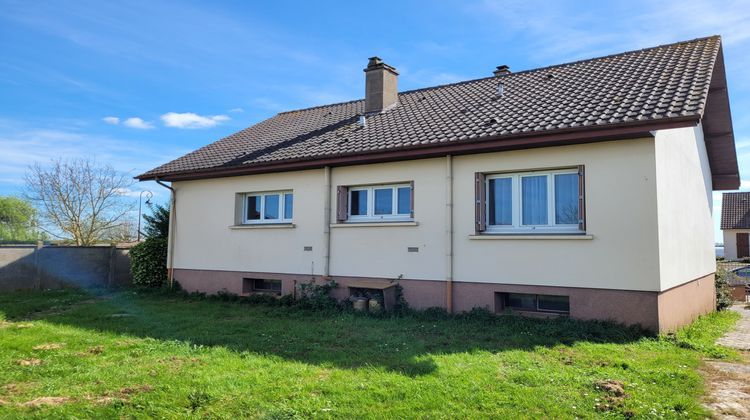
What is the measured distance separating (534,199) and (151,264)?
1118 centimetres

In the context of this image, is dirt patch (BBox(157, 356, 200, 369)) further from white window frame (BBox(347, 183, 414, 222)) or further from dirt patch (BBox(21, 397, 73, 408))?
white window frame (BBox(347, 183, 414, 222))

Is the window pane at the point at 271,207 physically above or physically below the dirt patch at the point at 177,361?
above

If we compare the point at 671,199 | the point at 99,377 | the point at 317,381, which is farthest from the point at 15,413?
the point at 671,199

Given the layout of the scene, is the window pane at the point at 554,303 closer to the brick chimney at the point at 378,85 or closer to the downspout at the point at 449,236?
the downspout at the point at 449,236

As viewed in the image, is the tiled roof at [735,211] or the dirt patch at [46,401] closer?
the dirt patch at [46,401]

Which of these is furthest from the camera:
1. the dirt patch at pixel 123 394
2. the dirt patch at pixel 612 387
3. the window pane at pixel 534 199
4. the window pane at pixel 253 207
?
the window pane at pixel 253 207

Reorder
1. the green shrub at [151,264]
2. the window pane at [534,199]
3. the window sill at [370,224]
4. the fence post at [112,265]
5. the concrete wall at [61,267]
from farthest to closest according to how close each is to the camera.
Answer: the fence post at [112,265]
the green shrub at [151,264]
the concrete wall at [61,267]
the window sill at [370,224]
the window pane at [534,199]

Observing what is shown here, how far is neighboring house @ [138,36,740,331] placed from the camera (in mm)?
8359

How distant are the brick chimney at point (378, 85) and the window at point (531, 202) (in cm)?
572

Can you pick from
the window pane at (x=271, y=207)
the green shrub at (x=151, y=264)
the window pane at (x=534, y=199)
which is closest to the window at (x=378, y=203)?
the window pane at (x=271, y=207)

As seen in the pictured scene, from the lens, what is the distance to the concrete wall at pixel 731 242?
42125 mm

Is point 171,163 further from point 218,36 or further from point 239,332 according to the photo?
point 239,332

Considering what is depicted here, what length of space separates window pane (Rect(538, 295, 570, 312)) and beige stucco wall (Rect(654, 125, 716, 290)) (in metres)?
1.55

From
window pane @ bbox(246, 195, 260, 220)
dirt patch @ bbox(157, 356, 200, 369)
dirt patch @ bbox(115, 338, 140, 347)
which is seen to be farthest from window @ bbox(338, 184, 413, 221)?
dirt patch @ bbox(157, 356, 200, 369)
